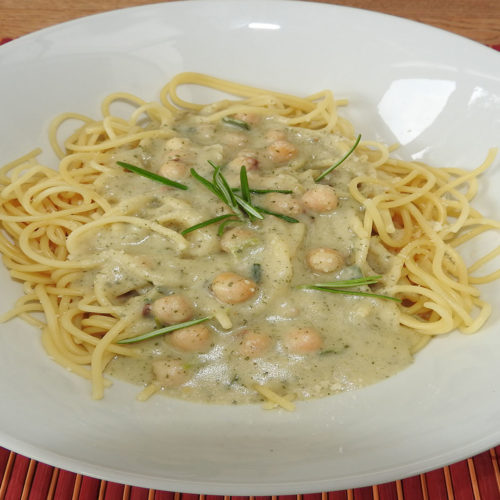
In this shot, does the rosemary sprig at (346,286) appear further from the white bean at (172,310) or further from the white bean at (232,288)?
the white bean at (172,310)

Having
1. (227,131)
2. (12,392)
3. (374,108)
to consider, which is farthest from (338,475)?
(374,108)

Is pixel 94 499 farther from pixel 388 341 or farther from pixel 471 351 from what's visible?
pixel 471 351

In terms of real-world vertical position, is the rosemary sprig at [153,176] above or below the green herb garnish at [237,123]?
above

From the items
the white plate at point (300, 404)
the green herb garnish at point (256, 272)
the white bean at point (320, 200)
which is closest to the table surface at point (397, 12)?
the white plate at point (300, 404)

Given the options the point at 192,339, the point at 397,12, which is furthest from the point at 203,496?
the point at 397,12

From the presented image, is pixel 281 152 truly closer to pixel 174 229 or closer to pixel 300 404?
pixel 174 229

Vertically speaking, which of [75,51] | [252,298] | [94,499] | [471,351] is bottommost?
[94,499]

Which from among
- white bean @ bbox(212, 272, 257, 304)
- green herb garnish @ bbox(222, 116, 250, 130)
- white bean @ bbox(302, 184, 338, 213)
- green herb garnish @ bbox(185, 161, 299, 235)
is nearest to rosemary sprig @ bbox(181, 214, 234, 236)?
green herb garnish @ bbox(185, 161, 299, 235)

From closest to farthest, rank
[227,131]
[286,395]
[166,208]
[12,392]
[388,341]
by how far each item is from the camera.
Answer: [12,392], [286,395], [388,341], [166,208], [227,131]

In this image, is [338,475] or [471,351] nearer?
[338,475]
